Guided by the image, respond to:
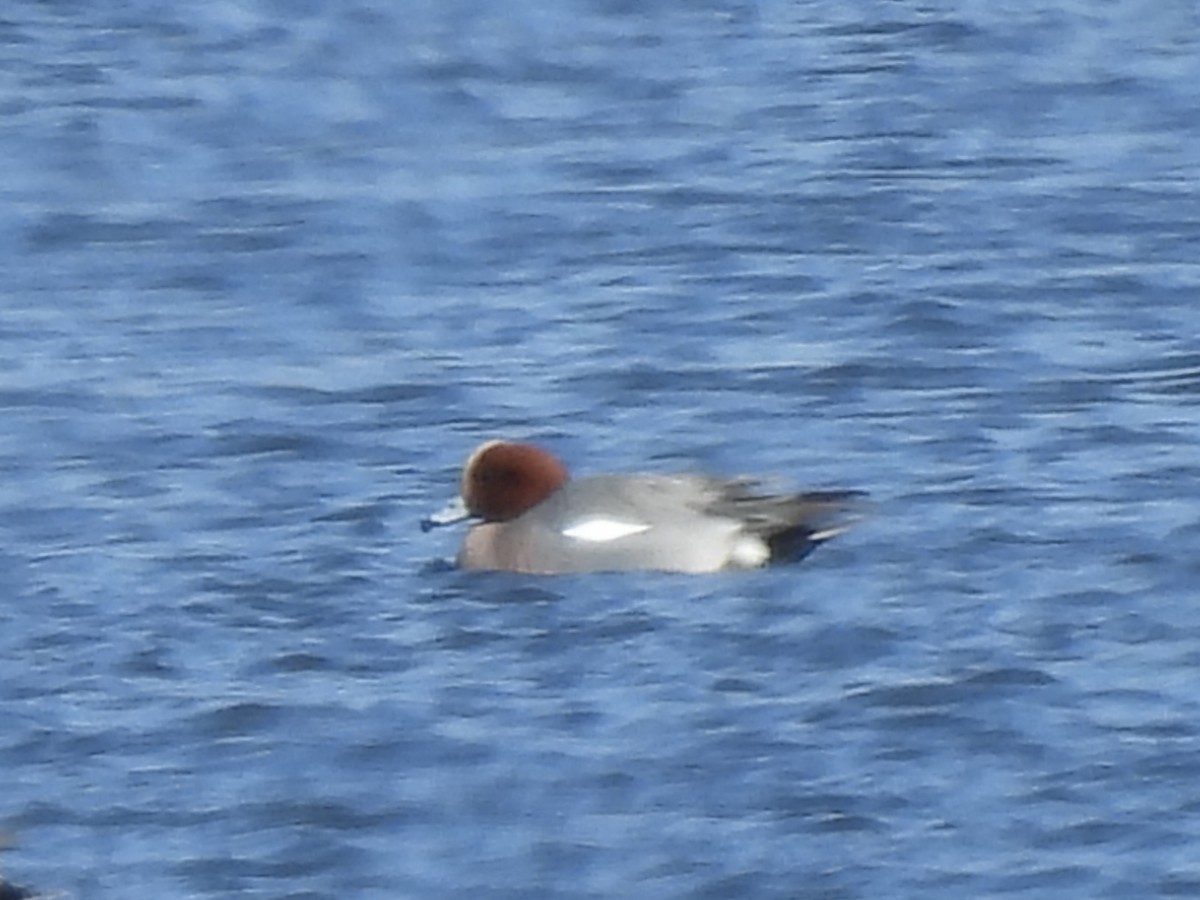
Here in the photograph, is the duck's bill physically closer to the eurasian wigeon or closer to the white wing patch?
the eurasian wigeon

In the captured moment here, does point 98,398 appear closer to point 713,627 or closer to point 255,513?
point 255,513

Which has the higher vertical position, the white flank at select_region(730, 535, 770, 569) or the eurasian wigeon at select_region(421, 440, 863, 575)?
the eurasian wigeon at select_region(421, 440, 863, 575)

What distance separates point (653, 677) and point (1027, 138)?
6.23m

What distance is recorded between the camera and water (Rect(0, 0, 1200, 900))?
10445 mm

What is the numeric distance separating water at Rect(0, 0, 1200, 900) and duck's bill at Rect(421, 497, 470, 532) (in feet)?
0.16

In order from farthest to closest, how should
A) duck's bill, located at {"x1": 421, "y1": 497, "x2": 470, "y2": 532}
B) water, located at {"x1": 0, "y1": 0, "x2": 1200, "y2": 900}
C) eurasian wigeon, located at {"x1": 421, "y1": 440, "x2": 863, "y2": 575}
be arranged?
1. duck's bill, located at {"x1": 421, "y1": 497, "x2": 470, "y2": 532}
2. eurasian wigeon, located at {"x1": 421, "y1": 440, "x2": 863, "y2": 575}
3. water, located at {"x1": 0, "y1": 0, "x2": 1200, "y2": 900}

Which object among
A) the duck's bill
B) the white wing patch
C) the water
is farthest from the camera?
the duck's bill

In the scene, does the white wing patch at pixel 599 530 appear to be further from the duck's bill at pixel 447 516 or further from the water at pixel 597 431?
the duck's bill at pixel 447 516

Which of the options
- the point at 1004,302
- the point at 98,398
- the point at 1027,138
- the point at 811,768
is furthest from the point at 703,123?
the point at 811,768

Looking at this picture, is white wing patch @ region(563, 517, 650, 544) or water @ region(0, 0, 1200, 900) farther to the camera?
white wing patch @ region(563, 517, 650, 544)

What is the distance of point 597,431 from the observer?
1414 cm

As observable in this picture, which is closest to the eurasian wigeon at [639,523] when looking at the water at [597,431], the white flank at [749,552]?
the white flank at [749,552]

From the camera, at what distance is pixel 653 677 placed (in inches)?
454

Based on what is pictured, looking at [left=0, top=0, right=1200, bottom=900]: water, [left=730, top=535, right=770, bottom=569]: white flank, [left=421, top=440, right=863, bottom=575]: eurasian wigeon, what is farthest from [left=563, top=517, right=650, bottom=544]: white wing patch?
[left=730, top=535, right=770, bottom=569]: white flank
